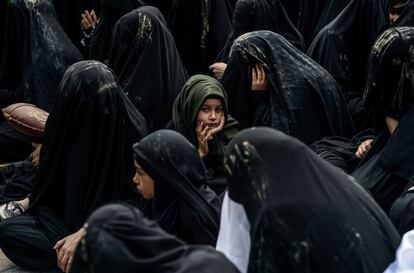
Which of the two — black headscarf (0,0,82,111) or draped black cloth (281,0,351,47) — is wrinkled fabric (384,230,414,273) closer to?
draped black cloth (281,0,351,47)

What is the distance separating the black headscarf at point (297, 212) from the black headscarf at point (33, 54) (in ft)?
13.6

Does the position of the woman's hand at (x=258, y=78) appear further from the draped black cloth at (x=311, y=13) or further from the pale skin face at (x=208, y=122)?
the draped black cloth at (x=311, y=13)

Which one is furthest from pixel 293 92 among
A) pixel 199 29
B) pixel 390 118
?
pixel 199 29

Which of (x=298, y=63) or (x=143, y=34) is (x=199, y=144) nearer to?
(x=298, y=63)

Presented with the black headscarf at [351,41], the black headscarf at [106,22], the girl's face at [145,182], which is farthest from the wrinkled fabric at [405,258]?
the black headscarf at [106,22]

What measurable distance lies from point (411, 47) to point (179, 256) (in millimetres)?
2331

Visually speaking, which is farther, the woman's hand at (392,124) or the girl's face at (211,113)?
the girl's face at (211,113)

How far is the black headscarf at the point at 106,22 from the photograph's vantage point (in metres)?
7.38

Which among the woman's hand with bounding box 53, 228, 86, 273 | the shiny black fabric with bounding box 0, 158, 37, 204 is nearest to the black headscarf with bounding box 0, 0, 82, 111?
the shiny black fabric with bounding box 0, 158, 37, 204

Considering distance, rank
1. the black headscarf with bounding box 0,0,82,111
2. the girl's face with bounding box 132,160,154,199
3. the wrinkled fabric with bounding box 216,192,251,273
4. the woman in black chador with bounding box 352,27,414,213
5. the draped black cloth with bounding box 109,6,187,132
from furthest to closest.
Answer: the black headscarf with bounding box 0,0,82,111 < the draped black cloth with bounding box 109,6,187,132 < the woman in black chador with bounding box 352,27,414,213 < the girl's face with bounding box 132,160,154,199 < the wrinkled fabric with bounding box 216,192,251,273

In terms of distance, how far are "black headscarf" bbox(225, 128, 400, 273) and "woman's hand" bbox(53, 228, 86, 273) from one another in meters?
1.80

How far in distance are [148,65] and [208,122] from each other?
119 cm

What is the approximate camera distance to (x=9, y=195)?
19.6 feet

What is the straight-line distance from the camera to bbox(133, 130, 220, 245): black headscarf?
13.4 ft
